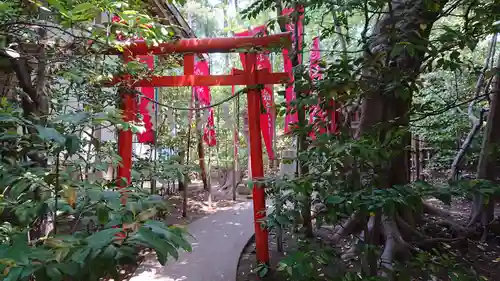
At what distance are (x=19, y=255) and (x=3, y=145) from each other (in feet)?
3.64

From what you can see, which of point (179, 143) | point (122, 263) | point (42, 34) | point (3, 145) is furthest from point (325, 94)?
point (179, 143)

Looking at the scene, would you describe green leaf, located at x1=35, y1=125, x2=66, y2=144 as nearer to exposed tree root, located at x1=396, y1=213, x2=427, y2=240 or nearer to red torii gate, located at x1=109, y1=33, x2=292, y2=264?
red torii gate, located at x1=109, y1=33, x2=292, y2=264

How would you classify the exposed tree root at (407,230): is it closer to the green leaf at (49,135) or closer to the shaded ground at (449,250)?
the shaded ground at (449,250)

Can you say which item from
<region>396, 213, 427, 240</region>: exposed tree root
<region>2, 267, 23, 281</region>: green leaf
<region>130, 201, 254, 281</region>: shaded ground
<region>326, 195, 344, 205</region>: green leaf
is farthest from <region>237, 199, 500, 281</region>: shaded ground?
<region>2, 267, 23, 281</region>: green leaf

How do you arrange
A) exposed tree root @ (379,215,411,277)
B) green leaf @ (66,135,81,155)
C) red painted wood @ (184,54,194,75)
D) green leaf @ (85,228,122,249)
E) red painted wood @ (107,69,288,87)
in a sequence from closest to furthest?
1. green leaf @ (85,228,122,249)
2. green leaf @ (66,135,81,155)
3. exposed tree root @ (379,215,411,277)
4. red painted wood @ (107,69,288,87)
5. red painted wood @ (184,54,194,75)

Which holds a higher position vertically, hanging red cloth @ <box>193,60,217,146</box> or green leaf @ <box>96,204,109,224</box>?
hanging red cloth @ <box>193,60,217,146</box>

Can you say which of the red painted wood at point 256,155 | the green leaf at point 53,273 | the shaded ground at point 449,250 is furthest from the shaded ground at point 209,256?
the green leaf at point 53,273

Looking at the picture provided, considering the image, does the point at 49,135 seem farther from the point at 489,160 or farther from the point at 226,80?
the point at 489,160

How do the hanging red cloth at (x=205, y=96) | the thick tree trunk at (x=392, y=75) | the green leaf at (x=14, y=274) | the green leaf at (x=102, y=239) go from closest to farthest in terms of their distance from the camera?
the green leaf at (x=14, y=274)
the green leaf at (x=102, y=239)
the thick tree trunk at (x=392, y=75)
the hanging red cloth at (x=205, y=96)

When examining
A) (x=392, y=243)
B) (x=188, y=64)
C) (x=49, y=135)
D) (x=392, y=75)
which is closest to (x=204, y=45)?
(x=188, y=64)

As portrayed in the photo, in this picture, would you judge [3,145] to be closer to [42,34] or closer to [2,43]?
[2,43]

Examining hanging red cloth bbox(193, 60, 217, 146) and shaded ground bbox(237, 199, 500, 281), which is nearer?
shaded ground bbox(237, 199, 500, 281)

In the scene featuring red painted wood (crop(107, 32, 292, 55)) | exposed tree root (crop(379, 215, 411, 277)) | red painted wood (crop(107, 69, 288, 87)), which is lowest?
exposed tree root (crop(379, 215, 411, 277))

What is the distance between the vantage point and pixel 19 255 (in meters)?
0.79
